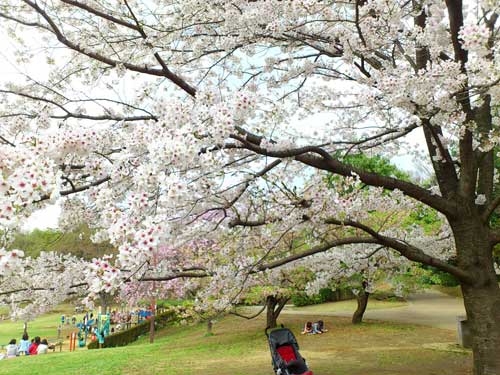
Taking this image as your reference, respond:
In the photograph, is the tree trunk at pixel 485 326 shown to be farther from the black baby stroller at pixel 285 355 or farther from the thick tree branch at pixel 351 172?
the black baby stroller at pixel 285 355

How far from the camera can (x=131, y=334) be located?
21.2 metres

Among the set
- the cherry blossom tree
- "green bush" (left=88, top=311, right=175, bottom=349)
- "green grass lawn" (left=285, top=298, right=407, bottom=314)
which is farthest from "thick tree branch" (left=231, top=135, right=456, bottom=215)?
"green grass lawn" (left=285, top=298, right=407, bottom=314)

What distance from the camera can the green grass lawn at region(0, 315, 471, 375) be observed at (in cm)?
869

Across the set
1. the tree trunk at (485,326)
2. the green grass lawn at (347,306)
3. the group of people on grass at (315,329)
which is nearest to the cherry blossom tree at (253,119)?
the tree trunk at (485,326)

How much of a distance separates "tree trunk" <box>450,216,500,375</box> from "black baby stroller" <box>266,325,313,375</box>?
8.87 ft

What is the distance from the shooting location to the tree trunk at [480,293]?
5.96 m

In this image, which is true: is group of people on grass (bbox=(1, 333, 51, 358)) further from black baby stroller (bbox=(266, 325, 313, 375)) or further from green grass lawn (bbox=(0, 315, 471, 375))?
black baby stroller (bbox=(266, 325, 313, 375))

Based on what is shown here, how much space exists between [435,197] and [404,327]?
9.36 metres

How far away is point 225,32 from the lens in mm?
6043

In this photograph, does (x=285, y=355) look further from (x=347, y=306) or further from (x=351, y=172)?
(x=347, y=306)

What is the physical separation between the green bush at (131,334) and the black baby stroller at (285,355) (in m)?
12.6

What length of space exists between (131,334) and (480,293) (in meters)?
18.5

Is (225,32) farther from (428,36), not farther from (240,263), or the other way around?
(240,263)

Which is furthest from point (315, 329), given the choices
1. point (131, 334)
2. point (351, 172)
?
point (131, 334)
